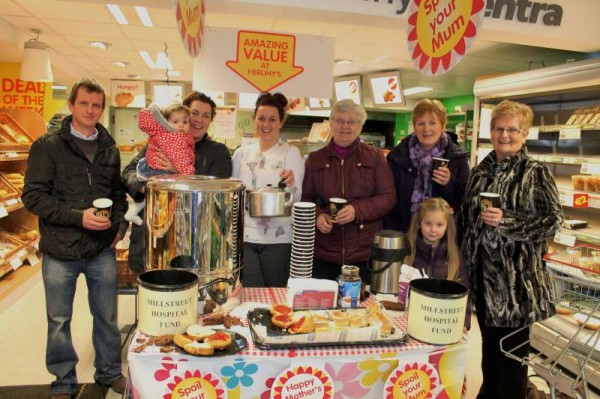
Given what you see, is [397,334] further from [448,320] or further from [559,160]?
[559,160]

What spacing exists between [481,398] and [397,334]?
1437mm

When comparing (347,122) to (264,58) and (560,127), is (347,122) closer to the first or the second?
(264,58)

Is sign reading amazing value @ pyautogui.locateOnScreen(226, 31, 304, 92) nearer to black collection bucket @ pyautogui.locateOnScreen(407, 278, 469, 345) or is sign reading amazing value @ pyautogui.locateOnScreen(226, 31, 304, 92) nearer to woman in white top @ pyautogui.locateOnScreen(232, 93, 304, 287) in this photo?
woman in white top @ pyautogui.locateOnScreen(232, 93, 304, 287)

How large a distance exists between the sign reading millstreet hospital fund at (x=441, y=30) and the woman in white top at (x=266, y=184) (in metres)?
1.00

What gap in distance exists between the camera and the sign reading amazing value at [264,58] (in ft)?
11.6

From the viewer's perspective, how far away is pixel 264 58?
358 cm

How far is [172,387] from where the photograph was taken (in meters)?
1.32

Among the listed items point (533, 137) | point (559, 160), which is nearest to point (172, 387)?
point (559, 160)

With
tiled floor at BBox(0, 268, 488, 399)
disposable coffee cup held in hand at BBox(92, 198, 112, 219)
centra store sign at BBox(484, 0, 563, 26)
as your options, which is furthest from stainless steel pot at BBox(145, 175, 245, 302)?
centra store sign at BBox(484, 0, 563, 26)

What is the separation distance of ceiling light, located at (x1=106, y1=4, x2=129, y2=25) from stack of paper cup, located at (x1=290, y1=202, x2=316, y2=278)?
4.19 meters

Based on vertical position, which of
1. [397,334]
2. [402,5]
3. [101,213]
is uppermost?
[402,5]

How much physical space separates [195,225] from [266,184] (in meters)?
1.17

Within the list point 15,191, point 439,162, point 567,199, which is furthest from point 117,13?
point 567,199

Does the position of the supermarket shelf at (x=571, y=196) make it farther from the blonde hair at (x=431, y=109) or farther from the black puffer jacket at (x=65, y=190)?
the black puffer jacket at (x=65, y=190)
